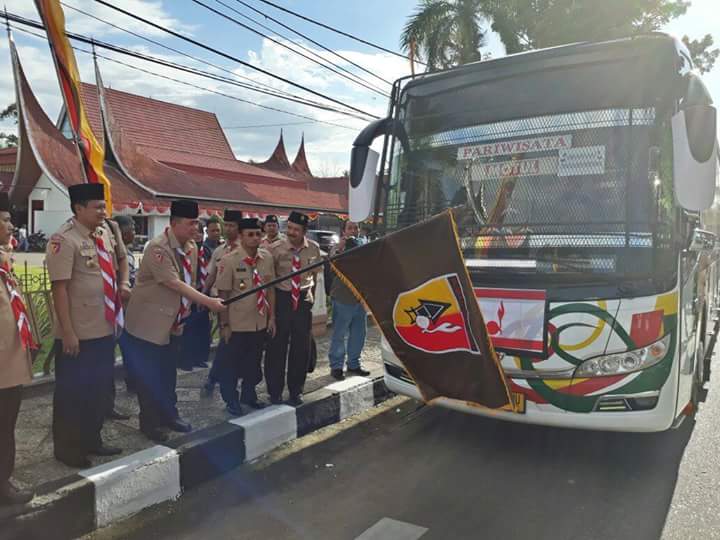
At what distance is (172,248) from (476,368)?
7.48 ft

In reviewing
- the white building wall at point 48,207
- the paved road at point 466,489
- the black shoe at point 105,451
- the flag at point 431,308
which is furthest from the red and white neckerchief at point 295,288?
the white building wall at point 48,207

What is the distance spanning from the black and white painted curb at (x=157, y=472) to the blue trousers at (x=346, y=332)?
0.81m

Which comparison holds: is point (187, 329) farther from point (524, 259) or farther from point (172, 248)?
point (524, 259)

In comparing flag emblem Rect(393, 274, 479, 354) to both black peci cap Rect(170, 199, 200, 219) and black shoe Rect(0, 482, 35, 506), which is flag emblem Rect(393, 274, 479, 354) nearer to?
black peci cap Rect(170, 199, 200, 219)

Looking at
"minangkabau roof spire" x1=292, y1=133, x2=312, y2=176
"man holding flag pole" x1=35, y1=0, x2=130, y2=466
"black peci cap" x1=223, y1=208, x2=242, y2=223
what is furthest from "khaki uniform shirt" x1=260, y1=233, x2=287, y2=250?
"minangkabau roof spire" x1=292, y1=133, x2=312, y2=176

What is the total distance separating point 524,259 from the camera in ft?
13.3

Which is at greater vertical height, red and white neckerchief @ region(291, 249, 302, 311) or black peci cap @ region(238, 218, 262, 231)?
black peci cap @ region(238, 218, 262, 231)

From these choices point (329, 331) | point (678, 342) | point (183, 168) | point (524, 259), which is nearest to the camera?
point (678, 342)

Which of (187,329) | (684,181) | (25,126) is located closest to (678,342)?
(684,181)

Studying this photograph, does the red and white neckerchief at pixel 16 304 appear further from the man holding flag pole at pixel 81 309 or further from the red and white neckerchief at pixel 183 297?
the red and white neckerchief at pixel 183 297

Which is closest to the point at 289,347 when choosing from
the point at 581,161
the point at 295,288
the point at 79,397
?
the point at 295,288

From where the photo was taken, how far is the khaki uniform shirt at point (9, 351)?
3.04 metres

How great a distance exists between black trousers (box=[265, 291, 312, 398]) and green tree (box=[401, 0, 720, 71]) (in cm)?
1292

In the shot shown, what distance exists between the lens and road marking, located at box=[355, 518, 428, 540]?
327cm
